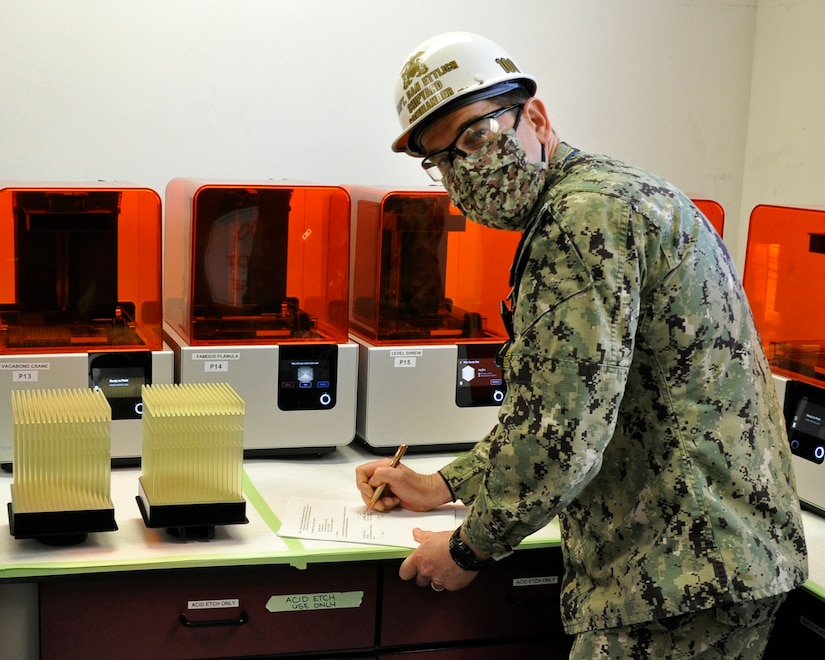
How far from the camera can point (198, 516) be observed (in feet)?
5.33

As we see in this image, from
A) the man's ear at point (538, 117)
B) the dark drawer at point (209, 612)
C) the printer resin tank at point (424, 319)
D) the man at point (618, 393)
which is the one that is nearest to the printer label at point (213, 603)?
the dark drawer at point (209, 612)

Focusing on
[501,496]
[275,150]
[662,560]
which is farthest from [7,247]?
[662,560]

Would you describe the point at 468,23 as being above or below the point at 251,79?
above

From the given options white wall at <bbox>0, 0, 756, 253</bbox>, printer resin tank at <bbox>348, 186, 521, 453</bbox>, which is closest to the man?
printer resin tank at <bbox>348, 186, 521, 453</bbox>

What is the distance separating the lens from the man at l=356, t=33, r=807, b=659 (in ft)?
4.01

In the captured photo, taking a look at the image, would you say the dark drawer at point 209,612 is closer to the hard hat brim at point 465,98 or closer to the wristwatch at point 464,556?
the wristwatch at point 464,556

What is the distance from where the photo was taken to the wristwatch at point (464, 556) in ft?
4.56

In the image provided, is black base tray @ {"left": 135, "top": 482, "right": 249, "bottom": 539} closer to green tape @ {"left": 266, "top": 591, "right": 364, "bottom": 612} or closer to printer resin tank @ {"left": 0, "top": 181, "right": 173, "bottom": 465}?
green tape @ {"left": 266, "top": 591, "right": 364, "bottom": 612}

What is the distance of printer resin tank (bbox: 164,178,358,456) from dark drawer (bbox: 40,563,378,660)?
434 millimetres

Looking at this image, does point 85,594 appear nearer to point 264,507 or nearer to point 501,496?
point 264,507

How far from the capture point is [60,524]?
5.12ft

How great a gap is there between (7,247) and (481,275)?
101cm

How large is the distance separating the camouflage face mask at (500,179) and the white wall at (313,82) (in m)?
1.17

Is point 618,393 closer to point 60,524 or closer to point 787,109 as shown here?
point 60,524
